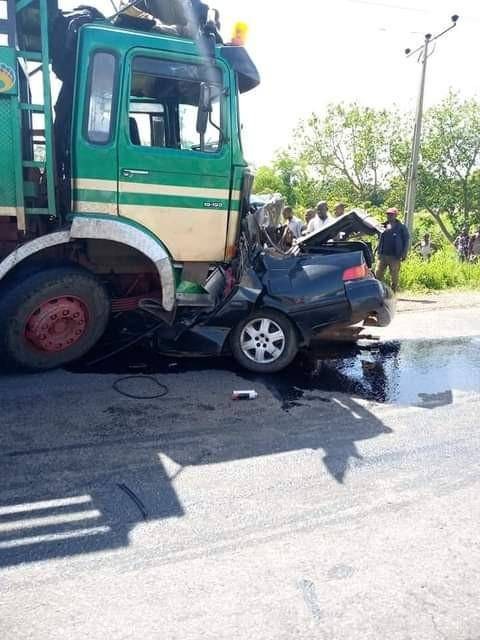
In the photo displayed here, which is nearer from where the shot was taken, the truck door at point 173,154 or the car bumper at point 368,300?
the truck door at point 173,154

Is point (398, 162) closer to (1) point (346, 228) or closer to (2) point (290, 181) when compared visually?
(2) point (290, 181)

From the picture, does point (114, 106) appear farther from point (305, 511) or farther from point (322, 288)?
point (305, 511)

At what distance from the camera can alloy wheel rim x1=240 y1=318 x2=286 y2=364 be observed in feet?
17.8

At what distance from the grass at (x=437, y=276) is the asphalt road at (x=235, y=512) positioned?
7.23 m

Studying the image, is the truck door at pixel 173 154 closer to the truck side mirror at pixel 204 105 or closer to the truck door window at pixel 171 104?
the truck door window at pixel 171 104

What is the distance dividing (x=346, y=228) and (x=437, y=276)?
7.12 m

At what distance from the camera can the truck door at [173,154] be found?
16.1 ft

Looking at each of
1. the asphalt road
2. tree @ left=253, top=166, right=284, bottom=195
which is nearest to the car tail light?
the asphalt road

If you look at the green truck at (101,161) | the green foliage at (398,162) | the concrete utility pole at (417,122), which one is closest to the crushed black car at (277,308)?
the green truck at (101,161)

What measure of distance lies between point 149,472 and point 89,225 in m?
2.48

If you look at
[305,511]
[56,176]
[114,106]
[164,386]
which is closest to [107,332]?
[164,386]

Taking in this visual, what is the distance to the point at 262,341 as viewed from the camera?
5.43 meters

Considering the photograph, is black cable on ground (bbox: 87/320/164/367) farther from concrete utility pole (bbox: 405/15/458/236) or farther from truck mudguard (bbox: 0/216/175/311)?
concrete utility pole (bbox: 405/15/458/236)

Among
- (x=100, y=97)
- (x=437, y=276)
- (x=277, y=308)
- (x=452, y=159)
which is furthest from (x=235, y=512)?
(x=452, y=159)
